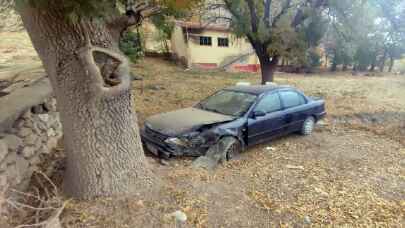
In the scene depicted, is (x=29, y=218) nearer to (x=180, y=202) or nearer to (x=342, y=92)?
(x=180, y=202)

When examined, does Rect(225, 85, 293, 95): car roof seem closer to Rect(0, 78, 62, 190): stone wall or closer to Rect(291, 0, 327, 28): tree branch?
Rect(0, 78, 62, 190): stone wall

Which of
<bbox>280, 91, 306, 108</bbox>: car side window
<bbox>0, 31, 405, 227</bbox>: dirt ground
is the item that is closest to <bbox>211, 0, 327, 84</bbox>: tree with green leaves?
<bbox>280, 91, 306, 108</bbox>: car side window

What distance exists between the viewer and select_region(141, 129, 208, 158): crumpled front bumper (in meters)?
4.72

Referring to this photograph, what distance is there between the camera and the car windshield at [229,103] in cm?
548

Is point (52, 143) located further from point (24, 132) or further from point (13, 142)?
point (13, 142)

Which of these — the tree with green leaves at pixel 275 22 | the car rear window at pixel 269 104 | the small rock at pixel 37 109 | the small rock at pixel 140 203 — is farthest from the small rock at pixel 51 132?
the tree with green leaves at pixel 275 22

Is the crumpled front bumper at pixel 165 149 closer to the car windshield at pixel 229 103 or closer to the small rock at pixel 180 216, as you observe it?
the car windshield at pixel 229 103

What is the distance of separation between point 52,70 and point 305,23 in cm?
950

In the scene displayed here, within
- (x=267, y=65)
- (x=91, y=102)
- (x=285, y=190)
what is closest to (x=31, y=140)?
(x=91, y=102)

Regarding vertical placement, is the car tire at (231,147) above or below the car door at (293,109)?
below

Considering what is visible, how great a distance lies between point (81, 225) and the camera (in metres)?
2.78

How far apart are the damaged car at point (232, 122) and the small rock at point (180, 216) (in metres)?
1.75

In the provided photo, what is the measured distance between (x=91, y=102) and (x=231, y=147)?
287 cm

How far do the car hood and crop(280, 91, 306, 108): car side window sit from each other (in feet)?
5.46
